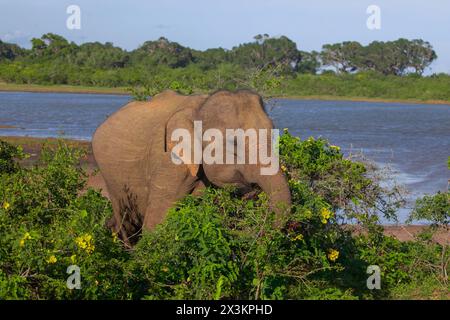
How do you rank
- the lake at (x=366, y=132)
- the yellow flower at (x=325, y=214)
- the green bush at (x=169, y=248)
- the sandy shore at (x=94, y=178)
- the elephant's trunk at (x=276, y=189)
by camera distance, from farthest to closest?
the lake at (x=366, y=132), the sandy shore at (x=94, y=178), the yellow flower at (x=325, y=214), the elephant's trunk at (x=276, y=189), the green bush at (x=169, y=248)

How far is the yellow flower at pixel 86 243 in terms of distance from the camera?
6.50 m

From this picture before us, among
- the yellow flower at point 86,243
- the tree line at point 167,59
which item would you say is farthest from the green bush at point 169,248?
→ the tree line at point 167,59

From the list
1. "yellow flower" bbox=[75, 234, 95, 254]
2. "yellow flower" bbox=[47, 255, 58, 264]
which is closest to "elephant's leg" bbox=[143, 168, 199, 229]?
"yellow flower" bbox=[75, 234, 95, 254]

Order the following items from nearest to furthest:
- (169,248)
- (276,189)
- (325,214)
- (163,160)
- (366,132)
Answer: (169,248) → (276,189) → (325,214) → (163,160) → (366,132)

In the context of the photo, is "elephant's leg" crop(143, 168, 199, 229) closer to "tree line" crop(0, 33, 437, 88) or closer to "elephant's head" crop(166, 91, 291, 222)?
"elephant's head" crop(166, 91, 291, 222)

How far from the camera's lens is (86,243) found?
651 cm

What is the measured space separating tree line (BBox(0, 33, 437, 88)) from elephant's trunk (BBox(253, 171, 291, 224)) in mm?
48357

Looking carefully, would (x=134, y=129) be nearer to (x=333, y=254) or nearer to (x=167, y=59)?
(x=333, y=254)

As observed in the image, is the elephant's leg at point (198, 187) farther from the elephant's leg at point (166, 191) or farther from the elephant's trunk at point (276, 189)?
the elephant's trunk at point (276, 189)

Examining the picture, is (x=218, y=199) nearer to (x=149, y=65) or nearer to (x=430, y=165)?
(x=430, y=165)

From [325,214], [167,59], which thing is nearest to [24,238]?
[325,214]

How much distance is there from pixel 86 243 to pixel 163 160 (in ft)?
6.45

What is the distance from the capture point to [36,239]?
639 cm

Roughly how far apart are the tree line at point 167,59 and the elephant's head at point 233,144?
1883 inches
